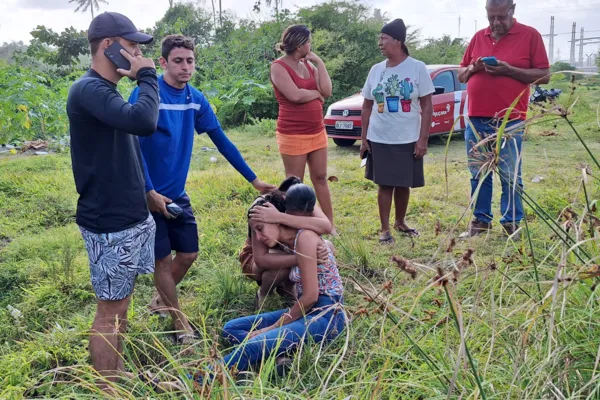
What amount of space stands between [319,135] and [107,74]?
2.34 metres

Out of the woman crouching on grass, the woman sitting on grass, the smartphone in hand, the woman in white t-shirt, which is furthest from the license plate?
the smartphone in hand

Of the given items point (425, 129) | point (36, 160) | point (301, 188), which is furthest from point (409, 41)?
point (301, 188)

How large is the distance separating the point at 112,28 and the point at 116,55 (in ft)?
0.38

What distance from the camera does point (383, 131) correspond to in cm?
439

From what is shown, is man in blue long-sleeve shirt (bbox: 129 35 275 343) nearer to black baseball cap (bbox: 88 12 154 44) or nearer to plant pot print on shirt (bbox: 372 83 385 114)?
black baseball cap (bbox: 88 12 154 44)

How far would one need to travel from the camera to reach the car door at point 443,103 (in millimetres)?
9750

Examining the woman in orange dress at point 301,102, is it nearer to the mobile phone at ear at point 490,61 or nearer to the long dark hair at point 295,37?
the long dark hair at point 295,37

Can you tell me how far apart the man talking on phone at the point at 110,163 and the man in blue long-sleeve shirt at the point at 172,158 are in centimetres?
48

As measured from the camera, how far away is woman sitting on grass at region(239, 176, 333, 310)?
2805 millimetres

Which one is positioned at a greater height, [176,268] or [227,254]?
[176,268]

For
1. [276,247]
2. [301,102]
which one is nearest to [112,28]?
[276,247]

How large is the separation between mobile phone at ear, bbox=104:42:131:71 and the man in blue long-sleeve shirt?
649 millimetres

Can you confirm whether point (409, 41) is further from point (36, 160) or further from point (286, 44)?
point (286, 44)

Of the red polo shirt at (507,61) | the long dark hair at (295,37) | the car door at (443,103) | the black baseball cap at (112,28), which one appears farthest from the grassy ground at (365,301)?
the car door at (443,103)
